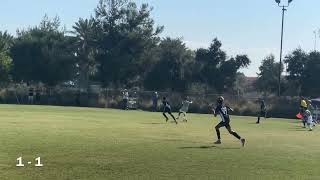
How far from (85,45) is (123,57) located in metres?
14.3

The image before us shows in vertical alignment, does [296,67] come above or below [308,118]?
above

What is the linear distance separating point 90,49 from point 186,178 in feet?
297

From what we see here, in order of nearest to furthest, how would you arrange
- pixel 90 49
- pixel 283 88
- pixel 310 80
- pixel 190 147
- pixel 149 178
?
pixel 149 178, pixel 190 147, pixel 310 80, pixel 283 88, pixel 90 49

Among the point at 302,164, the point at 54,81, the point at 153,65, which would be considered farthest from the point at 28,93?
the point at 302,164

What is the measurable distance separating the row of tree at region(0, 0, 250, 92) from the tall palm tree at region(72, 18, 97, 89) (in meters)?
0.32

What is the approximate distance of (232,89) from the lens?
96.1 m

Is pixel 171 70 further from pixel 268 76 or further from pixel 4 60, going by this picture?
pixel 268 76

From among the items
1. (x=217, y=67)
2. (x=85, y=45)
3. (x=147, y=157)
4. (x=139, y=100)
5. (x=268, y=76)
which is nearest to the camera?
(x=147, y=157)

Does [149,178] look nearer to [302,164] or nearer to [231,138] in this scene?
[302,164]

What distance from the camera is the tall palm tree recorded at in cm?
10032

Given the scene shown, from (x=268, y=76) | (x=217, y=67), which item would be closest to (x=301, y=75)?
(x=217, y=67)

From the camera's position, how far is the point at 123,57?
3679 inches

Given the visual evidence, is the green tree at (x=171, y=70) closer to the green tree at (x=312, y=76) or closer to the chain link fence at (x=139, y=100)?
the chain link fence at (x=139, y=100)

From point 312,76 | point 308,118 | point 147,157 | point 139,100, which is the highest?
point 312,76
